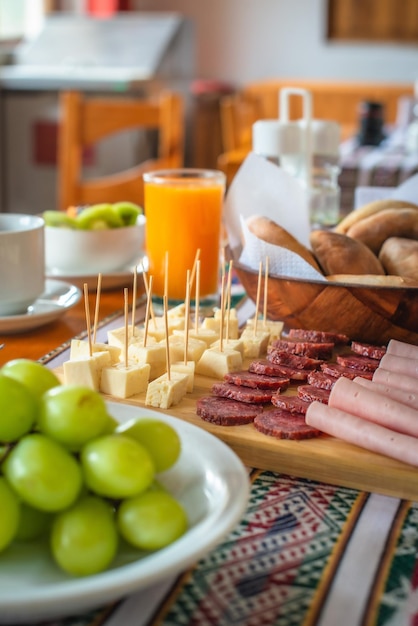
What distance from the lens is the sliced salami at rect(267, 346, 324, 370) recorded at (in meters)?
0.91

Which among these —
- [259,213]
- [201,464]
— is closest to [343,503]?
[201,464]

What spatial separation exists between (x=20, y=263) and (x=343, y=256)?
42 centimetres

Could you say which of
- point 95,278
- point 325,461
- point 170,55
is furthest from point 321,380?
point 170,55

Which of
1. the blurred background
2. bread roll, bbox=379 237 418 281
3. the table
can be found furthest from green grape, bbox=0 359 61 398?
the blurred background

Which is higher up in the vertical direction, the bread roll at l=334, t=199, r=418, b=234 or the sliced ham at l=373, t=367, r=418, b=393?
the bread roll at l=334, t=199, r=418, b=234

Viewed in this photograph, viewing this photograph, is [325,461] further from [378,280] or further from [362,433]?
[378,280]

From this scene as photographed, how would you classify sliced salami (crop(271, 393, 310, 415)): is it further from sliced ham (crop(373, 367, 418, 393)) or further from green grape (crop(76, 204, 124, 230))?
green grape (crop(76, 204, 124, 230))

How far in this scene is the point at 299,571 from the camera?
A: 59cm

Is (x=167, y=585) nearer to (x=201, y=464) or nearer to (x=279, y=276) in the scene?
(x=201, y=464)

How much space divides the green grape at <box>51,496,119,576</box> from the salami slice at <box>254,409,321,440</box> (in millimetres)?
266

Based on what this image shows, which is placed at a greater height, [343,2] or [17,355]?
[343,2]

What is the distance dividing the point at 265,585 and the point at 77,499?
14 cm

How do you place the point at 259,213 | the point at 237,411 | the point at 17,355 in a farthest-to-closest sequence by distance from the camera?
the point at 259,213 < the point at 17,355 < the point at 237,411

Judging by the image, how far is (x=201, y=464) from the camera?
0.63 metres
